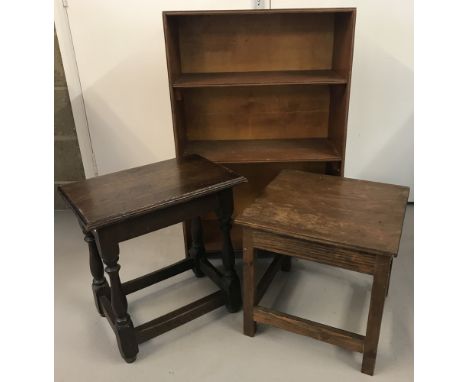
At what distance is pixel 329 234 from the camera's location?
1.39 metres

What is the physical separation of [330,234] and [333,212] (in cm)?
17

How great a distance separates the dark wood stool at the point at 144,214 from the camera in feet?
4.64

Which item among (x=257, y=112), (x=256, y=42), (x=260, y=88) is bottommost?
(x=257, y=112)

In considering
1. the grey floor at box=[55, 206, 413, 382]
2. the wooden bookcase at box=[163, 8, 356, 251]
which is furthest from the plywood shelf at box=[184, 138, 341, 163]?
the grey floor at box=[55, 206, 413, 382]

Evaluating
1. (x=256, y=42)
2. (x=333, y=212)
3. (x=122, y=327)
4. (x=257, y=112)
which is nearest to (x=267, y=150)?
(x=257, y=112)

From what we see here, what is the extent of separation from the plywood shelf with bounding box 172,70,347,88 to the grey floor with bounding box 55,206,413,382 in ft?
3.35

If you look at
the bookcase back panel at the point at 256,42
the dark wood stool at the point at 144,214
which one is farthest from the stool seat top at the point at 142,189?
the bookcase back panel at the point at 256,42

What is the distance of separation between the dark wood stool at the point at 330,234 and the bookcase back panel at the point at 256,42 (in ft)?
2.38

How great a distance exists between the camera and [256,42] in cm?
206

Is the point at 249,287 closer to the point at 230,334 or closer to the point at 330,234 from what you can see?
the point at 230,334

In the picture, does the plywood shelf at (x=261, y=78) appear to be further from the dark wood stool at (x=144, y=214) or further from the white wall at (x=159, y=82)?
the white wall at (x=159, y=82)

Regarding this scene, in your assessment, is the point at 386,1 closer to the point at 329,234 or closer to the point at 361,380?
the point at 329,234

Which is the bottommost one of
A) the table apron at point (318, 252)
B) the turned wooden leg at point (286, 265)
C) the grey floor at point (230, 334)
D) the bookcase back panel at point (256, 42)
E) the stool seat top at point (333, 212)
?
the grey floor at point (230, 334)

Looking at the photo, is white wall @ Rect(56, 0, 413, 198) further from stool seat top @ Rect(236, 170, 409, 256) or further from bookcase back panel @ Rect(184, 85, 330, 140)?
stool seat top @ Rect(236, 170, 409, 256)
